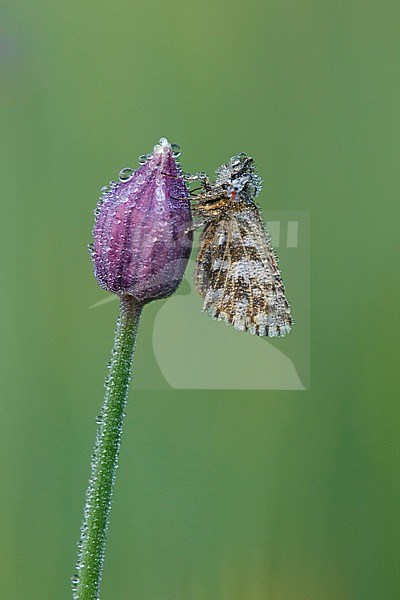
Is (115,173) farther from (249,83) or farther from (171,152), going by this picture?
(171,152)

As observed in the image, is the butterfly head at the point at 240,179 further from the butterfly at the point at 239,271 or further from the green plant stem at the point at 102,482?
the green plant stem at the point at 102,482

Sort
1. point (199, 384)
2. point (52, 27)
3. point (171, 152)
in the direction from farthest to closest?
point (52, 27)
point (199, 384)
point (171, 152)

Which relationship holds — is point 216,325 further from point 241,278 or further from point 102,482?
point 102,482

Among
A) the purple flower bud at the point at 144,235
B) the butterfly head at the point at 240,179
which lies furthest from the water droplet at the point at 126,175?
the butterfly head at the point at 240,179

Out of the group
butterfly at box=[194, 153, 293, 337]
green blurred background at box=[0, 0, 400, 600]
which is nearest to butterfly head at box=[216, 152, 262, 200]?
butterfly at box=[194, 153, 293, 337]

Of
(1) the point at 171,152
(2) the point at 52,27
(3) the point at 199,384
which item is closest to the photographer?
(1) the point at 171,152

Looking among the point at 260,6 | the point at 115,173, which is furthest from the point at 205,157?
the point at 260,6
